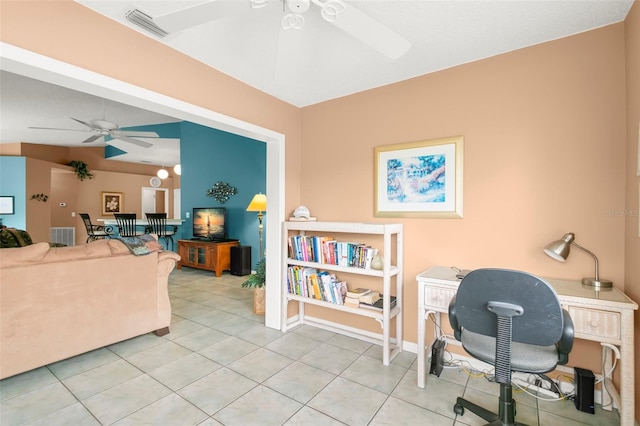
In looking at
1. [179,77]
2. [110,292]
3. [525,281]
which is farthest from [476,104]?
[110,292]

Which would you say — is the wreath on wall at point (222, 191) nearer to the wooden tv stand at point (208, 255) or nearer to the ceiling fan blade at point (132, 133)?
the wooden tv stand at point (208, 255)

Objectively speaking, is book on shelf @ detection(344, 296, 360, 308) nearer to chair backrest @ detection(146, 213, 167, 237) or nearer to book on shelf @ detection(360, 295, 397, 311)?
book on shelf @ detection(360, 295, 397, 311)

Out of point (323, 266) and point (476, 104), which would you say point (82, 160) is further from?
point (476, 104)

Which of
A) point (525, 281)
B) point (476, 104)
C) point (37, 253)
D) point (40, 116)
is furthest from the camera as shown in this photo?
point (40, 116)

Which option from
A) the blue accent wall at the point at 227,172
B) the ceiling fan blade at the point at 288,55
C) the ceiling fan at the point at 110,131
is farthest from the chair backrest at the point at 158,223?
the ceiling fan blade at the point at 288,55

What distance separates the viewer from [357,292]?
287 centimetres

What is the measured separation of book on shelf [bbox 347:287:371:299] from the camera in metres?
2.77

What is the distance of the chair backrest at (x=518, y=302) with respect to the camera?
1.34 metres

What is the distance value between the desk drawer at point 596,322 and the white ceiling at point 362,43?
1.80 metres

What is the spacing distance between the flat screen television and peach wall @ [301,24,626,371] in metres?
3.80

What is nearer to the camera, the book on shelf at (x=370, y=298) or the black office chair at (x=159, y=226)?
the book on shelf at (x=370, y=298)

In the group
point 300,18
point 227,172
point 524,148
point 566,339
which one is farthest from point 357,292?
point 227,172

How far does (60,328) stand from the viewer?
2.34 meters

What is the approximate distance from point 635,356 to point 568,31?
2.10m
